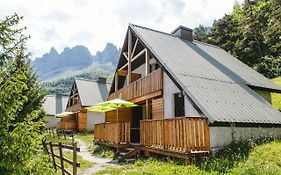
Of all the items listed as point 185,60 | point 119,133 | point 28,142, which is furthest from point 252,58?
point 28,142

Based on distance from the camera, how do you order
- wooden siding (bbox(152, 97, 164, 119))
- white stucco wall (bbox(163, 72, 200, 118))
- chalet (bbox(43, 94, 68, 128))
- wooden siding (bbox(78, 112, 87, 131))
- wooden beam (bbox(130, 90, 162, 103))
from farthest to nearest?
chalet (bbox(43, 94, 68, 128)) < wooden siding (bbox(78, 112, 87, 131)) < wooden beam (bbox(130, 90, 162, 103)) < wooden siding (bbox(152, 97, 164, 119)) < white stucco wall (bbox(163, 72, 200, 118))

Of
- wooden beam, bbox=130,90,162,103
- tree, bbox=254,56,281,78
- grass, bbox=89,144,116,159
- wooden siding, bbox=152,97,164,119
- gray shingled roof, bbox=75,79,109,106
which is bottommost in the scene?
grass, bbox=89,144,116,159

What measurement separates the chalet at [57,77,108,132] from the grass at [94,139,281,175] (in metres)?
24.6

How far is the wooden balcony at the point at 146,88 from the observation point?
15.9 metres

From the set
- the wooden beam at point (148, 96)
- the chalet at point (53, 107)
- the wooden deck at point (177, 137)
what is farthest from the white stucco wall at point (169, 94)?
the chalet at point (53, 107)

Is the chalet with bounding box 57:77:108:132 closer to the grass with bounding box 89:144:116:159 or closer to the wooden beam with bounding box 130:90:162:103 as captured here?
the grass with bounding box 89:144:116:159

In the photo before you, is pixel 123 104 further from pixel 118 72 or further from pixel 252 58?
pixel 252 58

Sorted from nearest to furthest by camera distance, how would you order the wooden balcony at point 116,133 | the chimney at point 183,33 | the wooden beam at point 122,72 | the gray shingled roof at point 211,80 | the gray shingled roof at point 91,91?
the gray shingled roof at point 211,80 → the wooden balcony at point 116,133 → the chimney at point 183,33 → the wooden beam at point 122,72 → the gray shingled roof at point 91,91

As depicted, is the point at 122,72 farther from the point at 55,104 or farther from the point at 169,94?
the point at 55,104

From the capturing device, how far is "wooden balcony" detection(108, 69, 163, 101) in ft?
52.2

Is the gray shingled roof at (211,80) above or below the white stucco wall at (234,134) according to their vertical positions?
above

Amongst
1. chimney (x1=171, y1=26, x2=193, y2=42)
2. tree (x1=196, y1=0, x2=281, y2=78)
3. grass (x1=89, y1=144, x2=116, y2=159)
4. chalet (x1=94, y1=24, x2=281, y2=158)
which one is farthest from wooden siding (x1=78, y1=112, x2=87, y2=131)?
tree (x1=196, y1=0, x2=281, y2=78)

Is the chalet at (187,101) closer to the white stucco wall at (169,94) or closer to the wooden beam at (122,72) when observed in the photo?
the white stucco wall at (169,94)

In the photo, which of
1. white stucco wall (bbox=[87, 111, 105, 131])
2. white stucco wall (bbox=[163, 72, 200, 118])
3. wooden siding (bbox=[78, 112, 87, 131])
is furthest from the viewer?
wooden siding (bbox=[78, 112, 87, 131])
